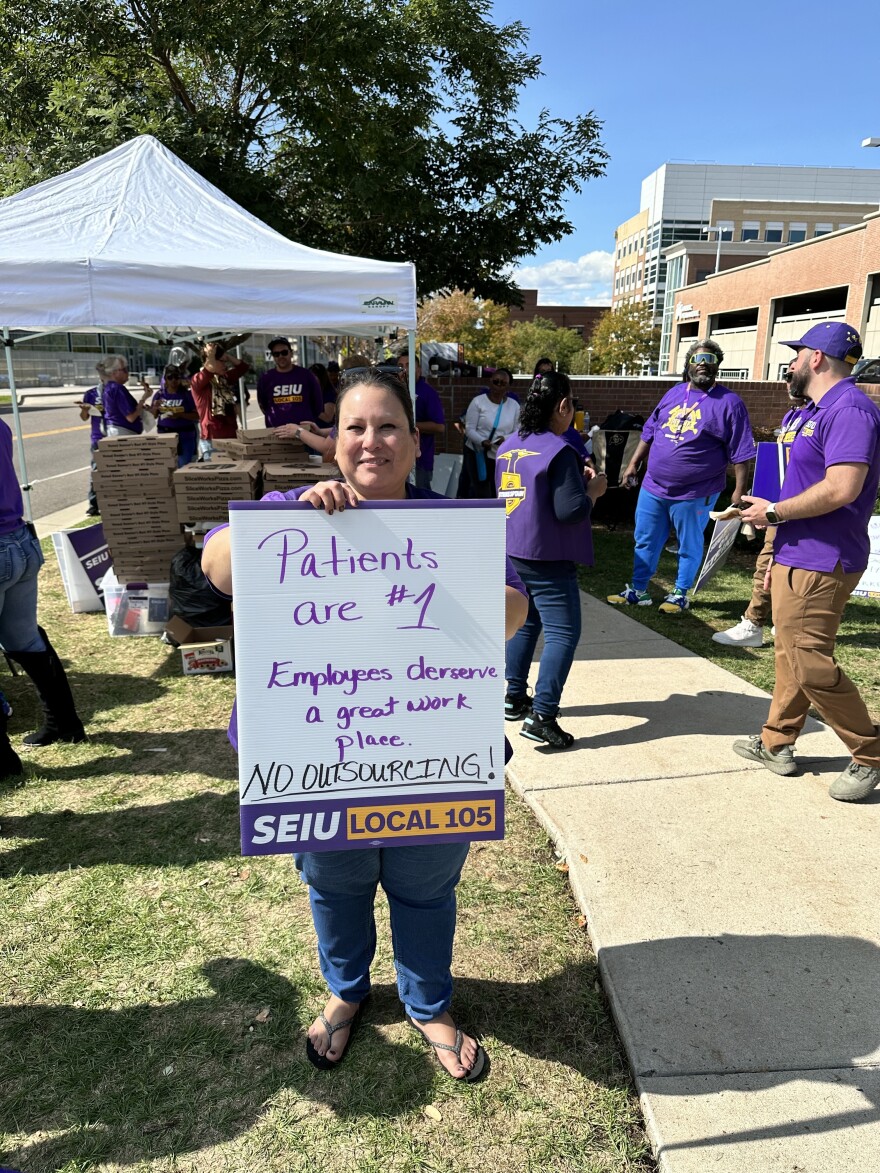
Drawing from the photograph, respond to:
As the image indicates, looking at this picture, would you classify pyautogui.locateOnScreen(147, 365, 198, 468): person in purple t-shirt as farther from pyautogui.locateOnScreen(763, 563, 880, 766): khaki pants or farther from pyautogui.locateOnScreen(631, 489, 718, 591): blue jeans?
pyautogui.locateOnScreen(763, 563, 880, 766): khaki pants

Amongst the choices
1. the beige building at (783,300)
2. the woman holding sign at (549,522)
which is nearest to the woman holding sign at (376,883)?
the woman holding sign at (549,522)

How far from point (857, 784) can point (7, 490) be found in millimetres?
4011

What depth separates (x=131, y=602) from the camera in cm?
573

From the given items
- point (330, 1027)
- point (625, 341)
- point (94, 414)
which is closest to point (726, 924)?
point (330, 1027)

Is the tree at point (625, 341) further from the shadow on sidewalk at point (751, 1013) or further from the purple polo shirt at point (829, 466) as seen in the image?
the shadow on sidewalk at point (751, 1013)

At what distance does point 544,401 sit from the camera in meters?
3.62

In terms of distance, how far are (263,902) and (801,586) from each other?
2.57 meters

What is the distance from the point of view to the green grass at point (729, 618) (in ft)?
17.0

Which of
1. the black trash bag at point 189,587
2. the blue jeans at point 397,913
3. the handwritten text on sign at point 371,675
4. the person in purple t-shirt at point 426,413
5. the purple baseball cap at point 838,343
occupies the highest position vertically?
the purple baseball cap at point 838,343

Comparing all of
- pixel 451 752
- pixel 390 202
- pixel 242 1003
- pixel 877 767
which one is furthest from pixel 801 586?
pixel 390 202

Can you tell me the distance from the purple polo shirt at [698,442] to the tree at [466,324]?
37.4 meters

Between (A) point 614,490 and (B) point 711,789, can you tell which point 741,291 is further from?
(B) point 711,789

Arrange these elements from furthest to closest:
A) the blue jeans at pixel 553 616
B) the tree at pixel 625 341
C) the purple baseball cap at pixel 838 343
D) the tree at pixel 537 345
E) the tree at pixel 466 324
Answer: the tree at pixel 625 341 < the tree at pixel 537 345 < the tree at pixel 466 324 < the blue jeans at pixel 553 616 < the purple baseball cap at pixel 838 343

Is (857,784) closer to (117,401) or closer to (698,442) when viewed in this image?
(698,442)
